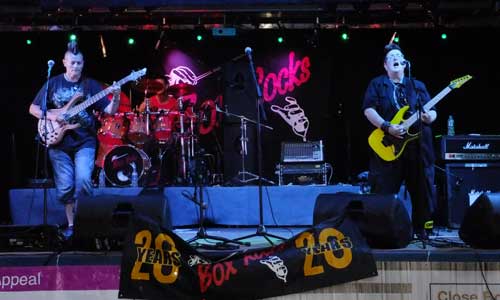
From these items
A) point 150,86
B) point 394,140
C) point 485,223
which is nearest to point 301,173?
point 394,140

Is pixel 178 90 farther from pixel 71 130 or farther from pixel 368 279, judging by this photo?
pixel 368 279

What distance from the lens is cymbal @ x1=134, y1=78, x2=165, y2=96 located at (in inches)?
394

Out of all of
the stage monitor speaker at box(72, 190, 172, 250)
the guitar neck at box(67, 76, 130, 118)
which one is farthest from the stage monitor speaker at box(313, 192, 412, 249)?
the guitar neck at box(67, 76, 130, 118)

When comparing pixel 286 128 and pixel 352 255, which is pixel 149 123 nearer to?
pixel 286 128

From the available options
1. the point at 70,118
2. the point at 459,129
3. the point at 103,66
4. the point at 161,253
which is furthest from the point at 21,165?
the point at 459,129

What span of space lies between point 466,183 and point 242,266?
14.4 ft

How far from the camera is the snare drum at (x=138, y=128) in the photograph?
9586 mm

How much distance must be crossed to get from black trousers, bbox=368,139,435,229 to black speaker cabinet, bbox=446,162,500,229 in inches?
83.4

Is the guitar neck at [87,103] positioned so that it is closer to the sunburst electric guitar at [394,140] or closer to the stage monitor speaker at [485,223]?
the sunburst electric guitar at [394,140]

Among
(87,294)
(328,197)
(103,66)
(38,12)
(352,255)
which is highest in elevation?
(38,12)

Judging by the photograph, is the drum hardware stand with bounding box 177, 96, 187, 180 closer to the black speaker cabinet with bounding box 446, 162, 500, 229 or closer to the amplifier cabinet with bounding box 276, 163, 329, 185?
the amplifier cabinet with bounding box 276, 163, 329, 185

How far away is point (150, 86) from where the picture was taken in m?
10.1

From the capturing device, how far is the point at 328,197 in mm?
4730

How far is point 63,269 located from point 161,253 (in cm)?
74
